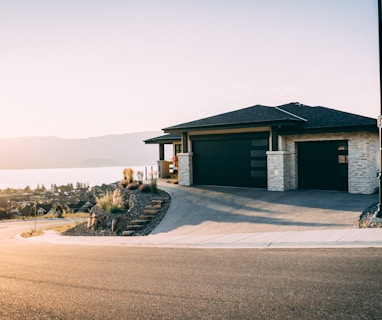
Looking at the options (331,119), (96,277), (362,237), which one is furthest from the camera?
(331,119)

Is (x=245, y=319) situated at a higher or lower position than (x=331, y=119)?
lower

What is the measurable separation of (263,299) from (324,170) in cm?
1750

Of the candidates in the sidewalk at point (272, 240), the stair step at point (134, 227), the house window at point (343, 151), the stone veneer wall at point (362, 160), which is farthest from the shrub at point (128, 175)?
the house window at point (343, 151)

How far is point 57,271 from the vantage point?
A: 38.0ft

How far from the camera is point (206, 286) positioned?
8641 mm

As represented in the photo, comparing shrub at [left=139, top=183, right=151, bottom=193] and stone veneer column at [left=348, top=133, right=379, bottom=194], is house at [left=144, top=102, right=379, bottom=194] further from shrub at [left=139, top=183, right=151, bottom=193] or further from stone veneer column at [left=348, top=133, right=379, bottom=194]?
shrub at [left=139, top=183, right=151, bottom=193]

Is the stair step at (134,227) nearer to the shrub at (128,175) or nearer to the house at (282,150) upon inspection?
the house at (282,150)

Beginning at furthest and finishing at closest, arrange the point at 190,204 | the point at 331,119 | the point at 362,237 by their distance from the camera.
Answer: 1. the point at 331,119
2. the point at 190,204
3. the point at 362,237

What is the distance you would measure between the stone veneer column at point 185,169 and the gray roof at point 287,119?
1.73 m

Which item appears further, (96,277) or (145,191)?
(145,191)

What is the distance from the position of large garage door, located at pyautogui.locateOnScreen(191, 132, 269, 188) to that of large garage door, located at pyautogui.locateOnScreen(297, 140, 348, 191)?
2.18 metres

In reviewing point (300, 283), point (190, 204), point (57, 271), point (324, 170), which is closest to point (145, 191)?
point (190, 204)

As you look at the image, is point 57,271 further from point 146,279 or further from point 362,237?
point 362,237

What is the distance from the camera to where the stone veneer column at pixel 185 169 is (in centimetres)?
2881
